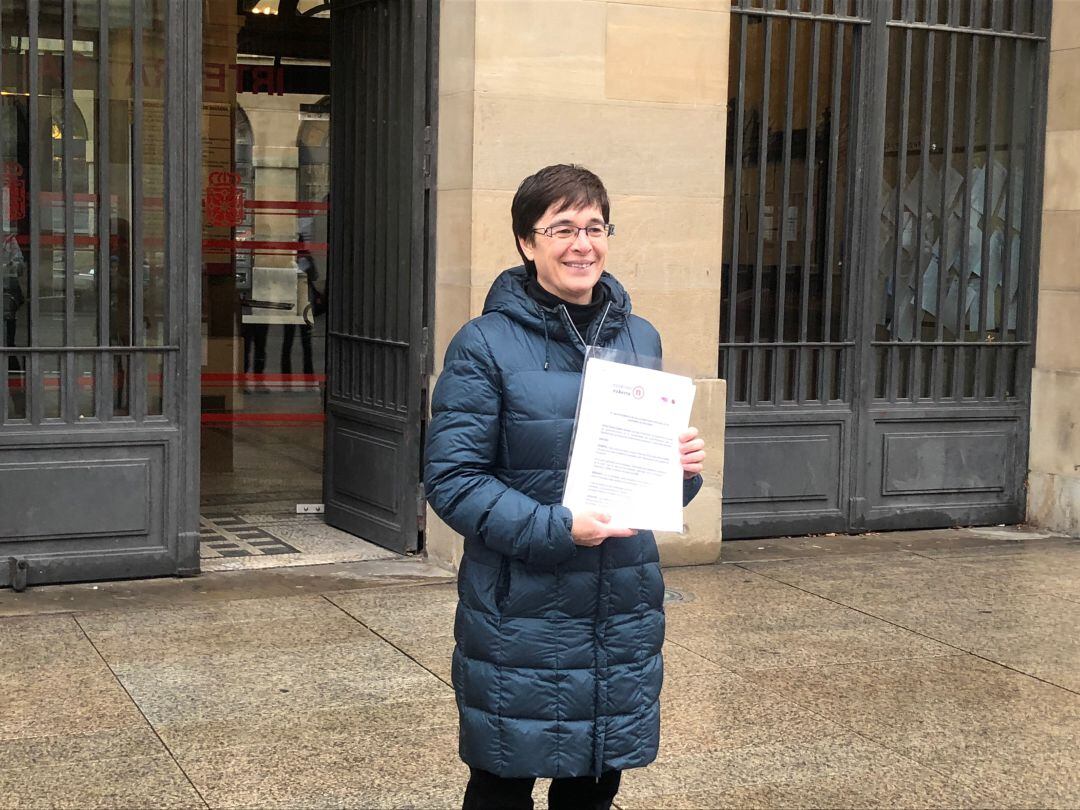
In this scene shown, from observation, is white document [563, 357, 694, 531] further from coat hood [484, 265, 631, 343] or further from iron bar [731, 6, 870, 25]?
iron bar [731, 6, 870, 25]

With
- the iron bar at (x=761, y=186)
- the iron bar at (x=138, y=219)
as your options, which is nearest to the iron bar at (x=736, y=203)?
the iron bar at (x=761, y=186)

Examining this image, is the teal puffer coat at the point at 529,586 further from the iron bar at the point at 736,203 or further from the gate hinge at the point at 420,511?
the iron bar at the point at 736,203

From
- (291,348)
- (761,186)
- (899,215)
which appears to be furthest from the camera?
(291,348)

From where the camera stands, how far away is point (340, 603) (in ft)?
22.5

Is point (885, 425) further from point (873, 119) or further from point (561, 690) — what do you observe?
point (561, 690)

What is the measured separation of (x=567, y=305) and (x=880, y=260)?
18.8ft

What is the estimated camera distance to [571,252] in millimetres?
3348

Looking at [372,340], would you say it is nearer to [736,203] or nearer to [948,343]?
[736,203]

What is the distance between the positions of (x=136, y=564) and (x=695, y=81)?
367 centimetres

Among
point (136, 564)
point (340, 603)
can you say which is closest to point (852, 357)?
point (340, 603)

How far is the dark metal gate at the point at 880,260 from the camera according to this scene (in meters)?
8.39

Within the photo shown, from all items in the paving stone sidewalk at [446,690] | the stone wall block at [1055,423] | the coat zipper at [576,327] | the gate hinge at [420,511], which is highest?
the coat zipper at [576,327]

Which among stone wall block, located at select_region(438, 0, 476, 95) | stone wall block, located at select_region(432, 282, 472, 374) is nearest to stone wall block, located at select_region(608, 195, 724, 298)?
stone wall block, located at select_region(432, 282, 472, 374)

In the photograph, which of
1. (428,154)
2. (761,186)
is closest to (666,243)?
(761,186)
